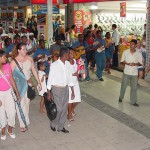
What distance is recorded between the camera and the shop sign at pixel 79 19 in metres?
18.1

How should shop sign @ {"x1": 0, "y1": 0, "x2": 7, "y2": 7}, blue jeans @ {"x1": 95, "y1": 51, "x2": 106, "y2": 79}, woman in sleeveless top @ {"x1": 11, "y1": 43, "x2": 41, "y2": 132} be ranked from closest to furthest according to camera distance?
woman in sleeveless top @ {"x1": 11, "y1": 43, "x2": 41, "y2": 132}, blue jeans @ {"x1": 95, "y1": 51, "x2": 106, "y2": 79}, shop sign @ {"x1": 0, "y1": 0, "x2": 7, "y2": 7}

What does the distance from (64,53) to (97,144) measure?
5.83ft

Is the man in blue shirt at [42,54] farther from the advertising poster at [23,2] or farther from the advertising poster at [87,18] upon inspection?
the advertising poster at [23,2]

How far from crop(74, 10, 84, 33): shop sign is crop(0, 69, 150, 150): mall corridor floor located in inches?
367

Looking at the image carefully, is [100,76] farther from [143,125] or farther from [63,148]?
[63,148]

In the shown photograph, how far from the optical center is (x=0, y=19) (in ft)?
94.8

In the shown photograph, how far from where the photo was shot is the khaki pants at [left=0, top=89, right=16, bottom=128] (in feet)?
20.3

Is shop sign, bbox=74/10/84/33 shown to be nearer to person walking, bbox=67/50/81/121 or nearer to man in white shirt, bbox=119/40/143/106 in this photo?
man in white shirt, bbox=119/40/143/106

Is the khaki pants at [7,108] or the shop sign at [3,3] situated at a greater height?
the shop sign at [3,3]

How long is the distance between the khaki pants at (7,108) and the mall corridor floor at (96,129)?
15.8 inches

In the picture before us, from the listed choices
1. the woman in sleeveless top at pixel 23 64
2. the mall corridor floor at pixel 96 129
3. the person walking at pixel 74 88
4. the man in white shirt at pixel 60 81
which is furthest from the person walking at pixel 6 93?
the person walking at pixel 74 88

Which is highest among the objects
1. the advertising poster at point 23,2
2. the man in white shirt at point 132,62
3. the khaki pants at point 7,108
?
the advertising poster at point 23,2

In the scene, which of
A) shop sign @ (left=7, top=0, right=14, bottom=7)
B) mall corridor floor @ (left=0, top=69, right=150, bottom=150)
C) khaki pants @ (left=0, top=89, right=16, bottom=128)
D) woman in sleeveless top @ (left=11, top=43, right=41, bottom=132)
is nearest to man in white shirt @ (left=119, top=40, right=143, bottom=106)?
mall corridor floor @ (left=0, top=69, right=150, bottom=150)

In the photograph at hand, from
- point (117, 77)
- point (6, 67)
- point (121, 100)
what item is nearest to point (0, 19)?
point (117, 77)
